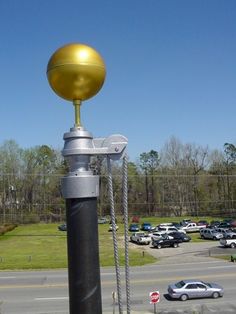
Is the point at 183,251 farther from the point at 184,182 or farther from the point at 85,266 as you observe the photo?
the point at 184,182

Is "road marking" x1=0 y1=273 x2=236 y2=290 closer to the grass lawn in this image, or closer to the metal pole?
the grass lawn

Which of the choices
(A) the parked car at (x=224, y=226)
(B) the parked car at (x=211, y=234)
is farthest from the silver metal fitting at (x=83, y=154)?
(A) the parked car at (x=224, y=226)

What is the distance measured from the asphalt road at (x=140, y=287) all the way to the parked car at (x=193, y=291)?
27 centimetres

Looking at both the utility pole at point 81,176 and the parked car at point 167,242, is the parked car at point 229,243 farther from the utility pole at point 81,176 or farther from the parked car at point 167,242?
the utility pole at point 81,176

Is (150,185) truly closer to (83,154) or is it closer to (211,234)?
(211,234)

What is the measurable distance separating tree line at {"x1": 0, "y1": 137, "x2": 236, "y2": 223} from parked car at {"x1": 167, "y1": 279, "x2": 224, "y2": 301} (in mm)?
56199

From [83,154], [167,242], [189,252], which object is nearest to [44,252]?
[167,242]

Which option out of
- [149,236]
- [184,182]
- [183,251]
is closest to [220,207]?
[184,182]

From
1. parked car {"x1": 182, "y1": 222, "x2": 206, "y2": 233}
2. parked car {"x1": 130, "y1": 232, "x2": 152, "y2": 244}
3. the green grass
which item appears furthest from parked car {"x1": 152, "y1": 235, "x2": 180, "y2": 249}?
parked car {"x1": 182, "y1": 222, "x2": 206, "y2": 233}

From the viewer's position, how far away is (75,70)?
346cm

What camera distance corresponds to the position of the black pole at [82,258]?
336 cm

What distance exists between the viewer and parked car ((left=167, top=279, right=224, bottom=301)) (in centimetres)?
1931

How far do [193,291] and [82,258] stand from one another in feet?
57.1

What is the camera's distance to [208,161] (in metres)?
85.7
